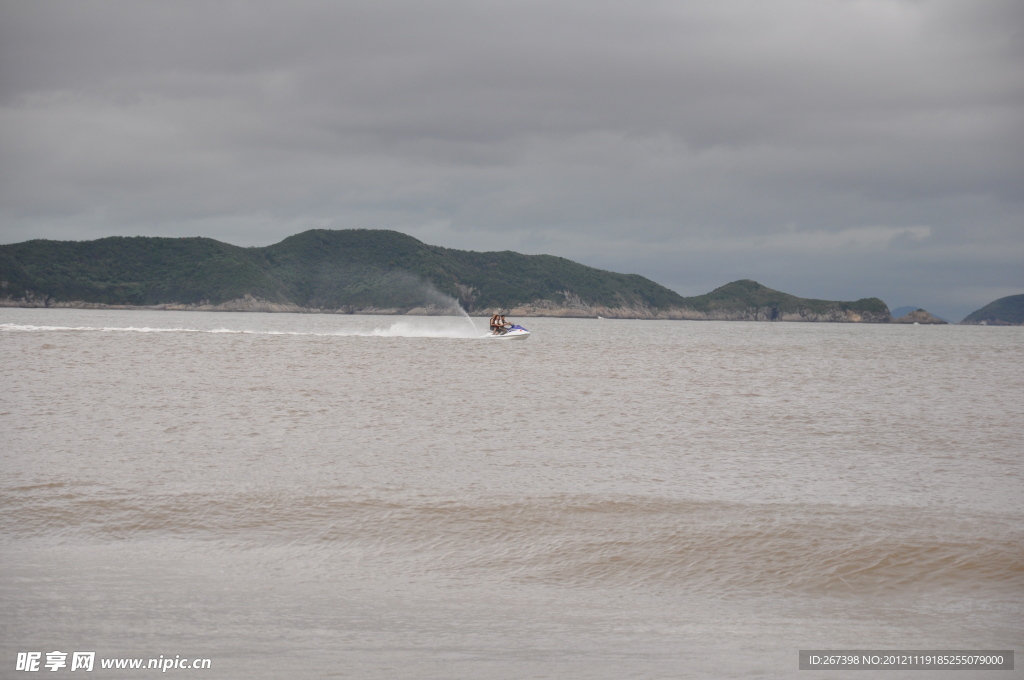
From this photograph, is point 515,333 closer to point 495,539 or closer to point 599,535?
point 599,535

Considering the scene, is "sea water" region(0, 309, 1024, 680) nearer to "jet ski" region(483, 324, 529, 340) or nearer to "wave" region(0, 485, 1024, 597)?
"wave" region(0, 485, 1024, 597)

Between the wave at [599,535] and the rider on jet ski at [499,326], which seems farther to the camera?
the rider on jet ski at [499,326]

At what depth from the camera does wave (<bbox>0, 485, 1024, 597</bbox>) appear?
10258 mm

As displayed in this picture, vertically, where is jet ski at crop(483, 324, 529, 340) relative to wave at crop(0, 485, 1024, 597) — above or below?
above

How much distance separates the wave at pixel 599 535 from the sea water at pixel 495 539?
0.18 feet

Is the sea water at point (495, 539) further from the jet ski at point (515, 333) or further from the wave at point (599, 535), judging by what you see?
the jet ski at point (515, 333)

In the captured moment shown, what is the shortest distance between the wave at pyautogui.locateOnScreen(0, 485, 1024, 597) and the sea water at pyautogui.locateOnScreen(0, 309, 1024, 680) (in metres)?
0.05

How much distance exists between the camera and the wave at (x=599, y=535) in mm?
10258

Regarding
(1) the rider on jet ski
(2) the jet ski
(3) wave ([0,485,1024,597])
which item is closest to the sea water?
(3) wave ([0,485,1024,597])

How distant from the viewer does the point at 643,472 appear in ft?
54.1

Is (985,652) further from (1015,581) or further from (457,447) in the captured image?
(457,447)

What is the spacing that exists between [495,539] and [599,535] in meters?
1.55

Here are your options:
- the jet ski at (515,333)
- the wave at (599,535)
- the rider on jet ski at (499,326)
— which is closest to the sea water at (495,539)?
the wave at (599,535)

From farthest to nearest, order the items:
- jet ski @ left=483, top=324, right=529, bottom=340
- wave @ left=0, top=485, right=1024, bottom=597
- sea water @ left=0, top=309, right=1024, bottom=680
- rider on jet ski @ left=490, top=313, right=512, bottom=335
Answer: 1. rider on jet ski @ left=490, top=313, right=512, bottom=335
2. jet ski @ left=483, top=324, right=529, bottom=340
3. wave @ left=0, top=485, right=1024, bottom=597
4. sea water @ left=0, top=309, right=1024, bottom=680
